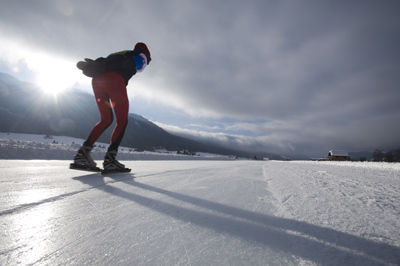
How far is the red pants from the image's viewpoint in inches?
92.7

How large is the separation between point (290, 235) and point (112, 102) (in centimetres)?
245

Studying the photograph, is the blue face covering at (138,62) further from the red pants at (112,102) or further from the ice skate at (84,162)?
the ice skate at (84,162)

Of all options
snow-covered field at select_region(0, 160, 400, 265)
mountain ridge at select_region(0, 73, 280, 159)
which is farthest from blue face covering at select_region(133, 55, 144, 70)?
mountain ridge at select_region(0, 73, 280, 159)

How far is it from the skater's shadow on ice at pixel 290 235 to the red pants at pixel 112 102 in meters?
1.75

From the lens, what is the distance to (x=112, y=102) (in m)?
2.37

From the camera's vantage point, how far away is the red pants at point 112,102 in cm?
235

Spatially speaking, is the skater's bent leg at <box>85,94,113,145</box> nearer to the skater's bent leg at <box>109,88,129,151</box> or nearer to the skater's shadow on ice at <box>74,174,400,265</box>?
the skater's bent leg at <box>109,88,129,151</box>

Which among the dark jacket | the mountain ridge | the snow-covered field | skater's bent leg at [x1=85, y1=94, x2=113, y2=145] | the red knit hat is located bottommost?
the snow-covered field

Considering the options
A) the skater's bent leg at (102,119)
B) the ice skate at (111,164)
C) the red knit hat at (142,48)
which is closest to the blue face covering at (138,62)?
the red knit hat at (142,48)

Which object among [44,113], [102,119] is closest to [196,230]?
[102,119]

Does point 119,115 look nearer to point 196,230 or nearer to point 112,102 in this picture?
point 112,102

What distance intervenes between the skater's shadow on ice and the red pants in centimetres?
175

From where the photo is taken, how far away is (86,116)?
98.3 metres

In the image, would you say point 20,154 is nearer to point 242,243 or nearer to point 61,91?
point 242,243
